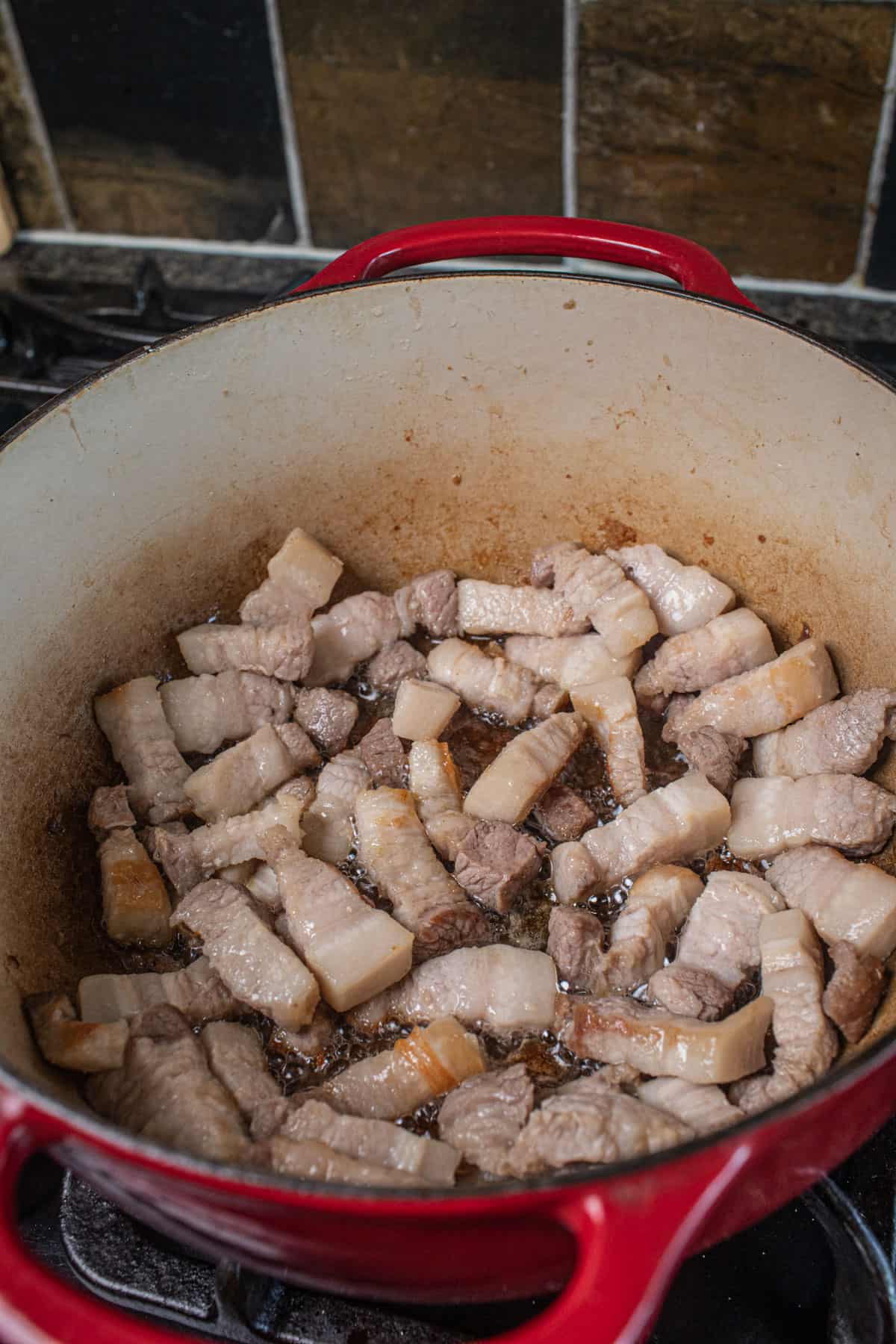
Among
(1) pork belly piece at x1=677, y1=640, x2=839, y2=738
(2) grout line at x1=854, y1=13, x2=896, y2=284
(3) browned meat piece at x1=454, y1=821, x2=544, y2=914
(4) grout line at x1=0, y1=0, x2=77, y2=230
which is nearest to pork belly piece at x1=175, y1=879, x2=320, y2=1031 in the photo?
(3) browned meat piece at x1=454, y1=821, x2=544, y2=914

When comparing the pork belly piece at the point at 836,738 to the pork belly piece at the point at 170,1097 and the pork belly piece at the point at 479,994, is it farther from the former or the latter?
the pork belly piece at the point at 170,1097

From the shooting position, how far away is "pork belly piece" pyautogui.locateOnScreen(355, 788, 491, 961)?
1.55 metres

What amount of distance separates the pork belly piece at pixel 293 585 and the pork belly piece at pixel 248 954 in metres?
0.52

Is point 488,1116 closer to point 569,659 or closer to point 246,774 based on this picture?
point 246,774

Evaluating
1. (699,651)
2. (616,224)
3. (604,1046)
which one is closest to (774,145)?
(616,224)

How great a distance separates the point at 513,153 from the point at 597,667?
128cm

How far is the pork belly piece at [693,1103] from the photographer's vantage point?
1312mm

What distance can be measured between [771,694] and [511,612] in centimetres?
48

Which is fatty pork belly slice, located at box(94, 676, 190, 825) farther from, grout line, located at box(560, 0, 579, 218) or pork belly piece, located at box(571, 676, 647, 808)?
grout line, located at box(560, 0, 579, 218)

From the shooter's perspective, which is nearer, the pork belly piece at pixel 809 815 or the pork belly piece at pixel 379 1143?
the pork belly piece at pixel 379 1143

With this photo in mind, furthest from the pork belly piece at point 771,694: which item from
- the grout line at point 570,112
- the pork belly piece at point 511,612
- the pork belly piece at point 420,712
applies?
the grout line at point 570,112

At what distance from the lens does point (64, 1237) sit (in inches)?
52.2

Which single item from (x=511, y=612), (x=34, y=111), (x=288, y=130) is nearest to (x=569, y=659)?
(x=511, y=612)

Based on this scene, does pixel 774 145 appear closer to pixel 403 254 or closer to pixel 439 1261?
pixel 403 254
